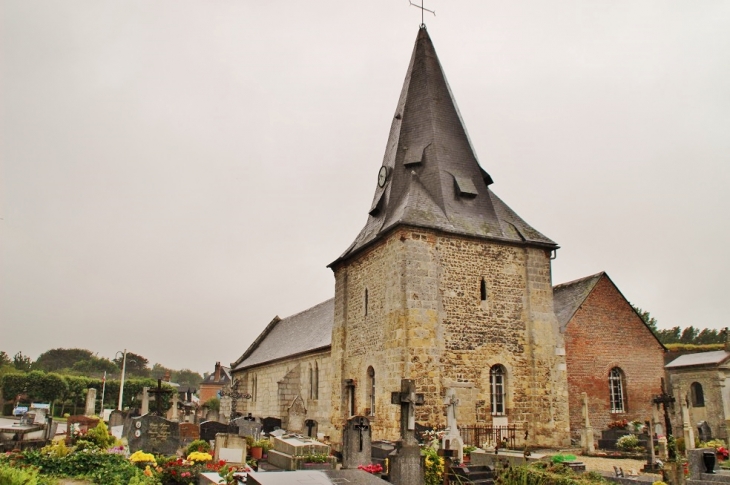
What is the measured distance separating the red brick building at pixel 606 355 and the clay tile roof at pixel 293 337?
9.82 metres

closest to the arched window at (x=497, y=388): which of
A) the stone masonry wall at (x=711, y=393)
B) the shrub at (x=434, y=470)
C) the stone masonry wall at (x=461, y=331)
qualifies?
the stone masonry wall at (x=461, y=331)

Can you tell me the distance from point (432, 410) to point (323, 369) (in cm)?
1028

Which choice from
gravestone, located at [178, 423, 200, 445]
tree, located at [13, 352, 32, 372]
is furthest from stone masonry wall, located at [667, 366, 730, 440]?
tree, located at [13, 352, 32, 372]

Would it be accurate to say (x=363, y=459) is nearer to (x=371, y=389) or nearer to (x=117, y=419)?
(x=371, y=389)

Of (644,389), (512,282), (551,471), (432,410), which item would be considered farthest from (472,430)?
(644,389)

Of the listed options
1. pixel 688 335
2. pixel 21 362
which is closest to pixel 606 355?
pixel 688 335

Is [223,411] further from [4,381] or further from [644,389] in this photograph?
[644,389]

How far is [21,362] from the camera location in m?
80.4

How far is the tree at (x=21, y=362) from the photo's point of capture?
79331 mm

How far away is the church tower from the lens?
16.7m

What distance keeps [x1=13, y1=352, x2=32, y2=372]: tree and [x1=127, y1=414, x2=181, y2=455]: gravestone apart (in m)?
75.9

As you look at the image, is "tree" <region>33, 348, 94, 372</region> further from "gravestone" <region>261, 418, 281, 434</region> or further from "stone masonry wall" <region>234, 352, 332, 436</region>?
"gravestone" <region>261, 418, 281, 434</region>

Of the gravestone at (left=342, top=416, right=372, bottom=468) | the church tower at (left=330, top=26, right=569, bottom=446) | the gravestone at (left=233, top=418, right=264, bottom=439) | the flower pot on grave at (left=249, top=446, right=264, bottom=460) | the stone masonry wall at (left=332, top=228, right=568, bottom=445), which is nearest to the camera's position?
the gravestone at (left=342, top=416, right=372, bottom=468)

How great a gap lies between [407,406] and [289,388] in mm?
18652
